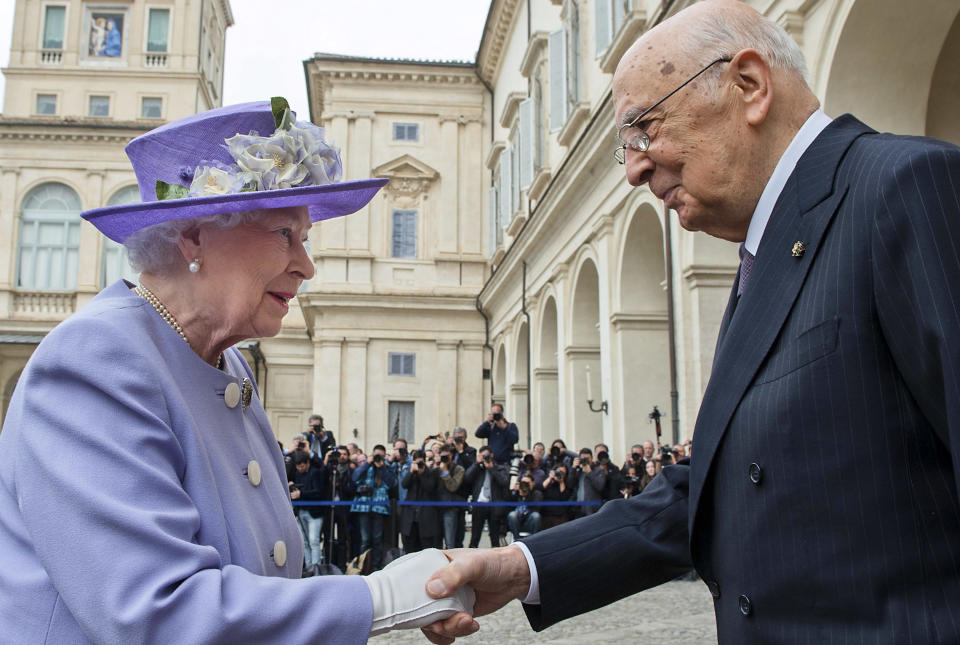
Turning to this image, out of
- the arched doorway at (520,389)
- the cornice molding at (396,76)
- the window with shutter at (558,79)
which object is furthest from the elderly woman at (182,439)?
the cornice molding at (396,76)

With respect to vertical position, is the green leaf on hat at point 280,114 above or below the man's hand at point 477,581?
above

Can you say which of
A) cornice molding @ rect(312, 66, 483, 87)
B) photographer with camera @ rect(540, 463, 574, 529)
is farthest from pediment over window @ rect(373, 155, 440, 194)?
photographer with camera @ rect(540, 463, 574, 529)

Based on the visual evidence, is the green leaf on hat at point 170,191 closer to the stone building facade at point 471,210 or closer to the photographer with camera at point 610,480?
the stone building facade at point 471,210

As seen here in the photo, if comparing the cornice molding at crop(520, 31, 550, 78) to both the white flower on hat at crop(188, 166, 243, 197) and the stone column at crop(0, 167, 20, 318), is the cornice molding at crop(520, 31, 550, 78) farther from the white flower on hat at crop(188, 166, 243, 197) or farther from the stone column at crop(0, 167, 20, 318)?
the stone column at crop(0, 167, 20, 318)

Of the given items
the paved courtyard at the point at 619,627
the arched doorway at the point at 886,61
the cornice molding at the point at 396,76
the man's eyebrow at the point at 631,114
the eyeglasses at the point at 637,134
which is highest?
the cornice molding at the point at 396,76

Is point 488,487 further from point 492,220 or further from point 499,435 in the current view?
point 492,220

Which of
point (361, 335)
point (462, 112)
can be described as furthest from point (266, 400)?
point (462, 112)

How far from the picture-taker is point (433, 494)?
11742 mm

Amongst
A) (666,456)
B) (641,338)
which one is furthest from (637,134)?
(641,338)

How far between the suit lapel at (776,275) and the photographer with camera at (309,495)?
30.7 ft

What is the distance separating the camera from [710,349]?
35.9 feet

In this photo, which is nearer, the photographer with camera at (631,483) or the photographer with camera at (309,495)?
the photographer with camera at (309,495)

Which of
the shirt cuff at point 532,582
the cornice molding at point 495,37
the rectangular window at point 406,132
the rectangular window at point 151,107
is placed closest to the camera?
the shirt cuff at point 532,582

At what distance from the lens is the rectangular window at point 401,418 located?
1129 inches
